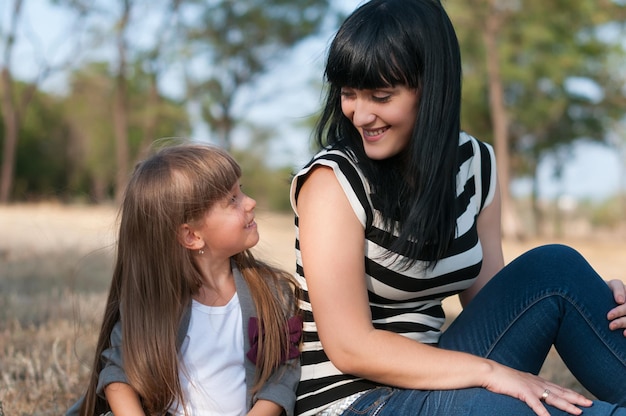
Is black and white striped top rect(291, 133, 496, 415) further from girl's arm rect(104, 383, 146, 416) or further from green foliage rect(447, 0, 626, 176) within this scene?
green foliage rect(447, 0, 626, 176)

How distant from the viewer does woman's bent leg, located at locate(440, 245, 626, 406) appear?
1970 mm

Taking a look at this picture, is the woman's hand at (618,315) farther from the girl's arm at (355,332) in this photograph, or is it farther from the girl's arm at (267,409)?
the girl's arm at (267,409)

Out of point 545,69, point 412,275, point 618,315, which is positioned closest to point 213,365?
point 412,275

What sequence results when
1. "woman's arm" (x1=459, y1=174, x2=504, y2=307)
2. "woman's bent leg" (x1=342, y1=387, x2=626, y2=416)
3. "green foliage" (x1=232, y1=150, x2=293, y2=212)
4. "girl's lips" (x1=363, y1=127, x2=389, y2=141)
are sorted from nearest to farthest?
1. "woman's bent leg" (x1=342, y1=387, x2=626, y2=416)
2. "girl's lips" (x1=363, y1=127, x2=389, y2=141)
3. "woman's arm" (x1=459, y1=174, x2=504, y2=307)
4. "green foliage" (x1=232, y1=150, x2=293, y2=212)

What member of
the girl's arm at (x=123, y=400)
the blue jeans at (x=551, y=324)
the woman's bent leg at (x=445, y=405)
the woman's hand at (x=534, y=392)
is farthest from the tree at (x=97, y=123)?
the woman's hand at (x=534, y=392)

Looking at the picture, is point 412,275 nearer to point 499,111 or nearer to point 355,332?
point 355,332

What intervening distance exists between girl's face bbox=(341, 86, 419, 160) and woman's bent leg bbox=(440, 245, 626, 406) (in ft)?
1.72

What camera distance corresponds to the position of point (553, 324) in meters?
1.98

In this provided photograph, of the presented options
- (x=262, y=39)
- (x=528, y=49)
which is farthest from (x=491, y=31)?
(x=262, y=39)

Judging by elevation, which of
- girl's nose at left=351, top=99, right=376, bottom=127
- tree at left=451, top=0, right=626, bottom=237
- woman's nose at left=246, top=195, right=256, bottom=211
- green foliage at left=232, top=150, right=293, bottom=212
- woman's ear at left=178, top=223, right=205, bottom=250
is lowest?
green foliage at left=232, top=150, right=293, bottom=212

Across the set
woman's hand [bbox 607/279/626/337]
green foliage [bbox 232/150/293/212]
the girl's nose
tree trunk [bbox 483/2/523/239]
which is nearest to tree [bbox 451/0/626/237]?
tree trunk [bbox 483/2/523/239]

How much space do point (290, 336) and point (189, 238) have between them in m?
0.45

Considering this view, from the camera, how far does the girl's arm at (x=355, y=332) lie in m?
1.80

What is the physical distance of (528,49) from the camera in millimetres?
17938
